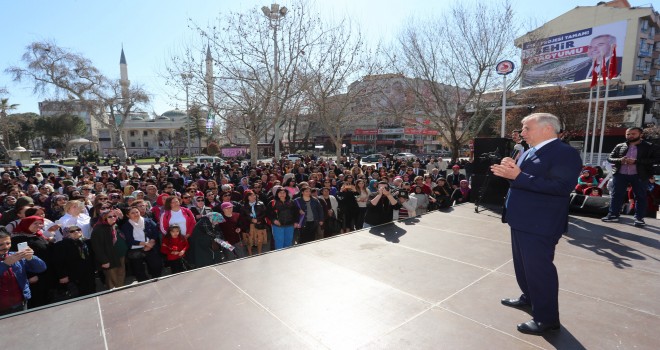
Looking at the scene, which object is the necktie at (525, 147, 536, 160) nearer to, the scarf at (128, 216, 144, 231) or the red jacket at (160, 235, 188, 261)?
the red jacket at (160, 235, 188, 261)

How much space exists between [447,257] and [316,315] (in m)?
2.05

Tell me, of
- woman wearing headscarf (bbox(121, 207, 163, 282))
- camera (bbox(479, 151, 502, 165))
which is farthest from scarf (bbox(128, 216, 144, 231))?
camera (bbox(479, 151, 502, 165))

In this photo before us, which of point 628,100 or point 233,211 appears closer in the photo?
point 233,211

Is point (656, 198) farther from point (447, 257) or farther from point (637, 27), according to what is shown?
point (637, 27)

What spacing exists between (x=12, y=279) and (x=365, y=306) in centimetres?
387

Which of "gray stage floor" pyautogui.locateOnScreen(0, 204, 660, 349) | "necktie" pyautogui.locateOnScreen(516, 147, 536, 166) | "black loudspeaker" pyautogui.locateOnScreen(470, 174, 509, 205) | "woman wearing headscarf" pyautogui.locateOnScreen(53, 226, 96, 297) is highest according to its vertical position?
"necktie" pyautogui.locateOnScreen(516, 147, 536, 166)

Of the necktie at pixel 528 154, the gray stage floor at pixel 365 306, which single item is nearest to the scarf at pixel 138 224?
the gray stage floor at pixel 365 306

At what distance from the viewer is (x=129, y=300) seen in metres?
3.14

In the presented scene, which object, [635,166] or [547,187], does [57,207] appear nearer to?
[547,187]

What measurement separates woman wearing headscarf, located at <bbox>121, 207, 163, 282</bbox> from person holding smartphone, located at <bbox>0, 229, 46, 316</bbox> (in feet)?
4.58

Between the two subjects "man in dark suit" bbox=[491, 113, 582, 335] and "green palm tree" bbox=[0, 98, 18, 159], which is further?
"green palm tree" bbox=[0, 98, 18, 159]

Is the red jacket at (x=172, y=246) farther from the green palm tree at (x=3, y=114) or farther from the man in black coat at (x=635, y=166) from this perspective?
the green palm tree at (x=3, y=114)

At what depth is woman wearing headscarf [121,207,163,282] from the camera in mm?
5109

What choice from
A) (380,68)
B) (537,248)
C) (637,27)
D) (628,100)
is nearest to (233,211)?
(537,248)
